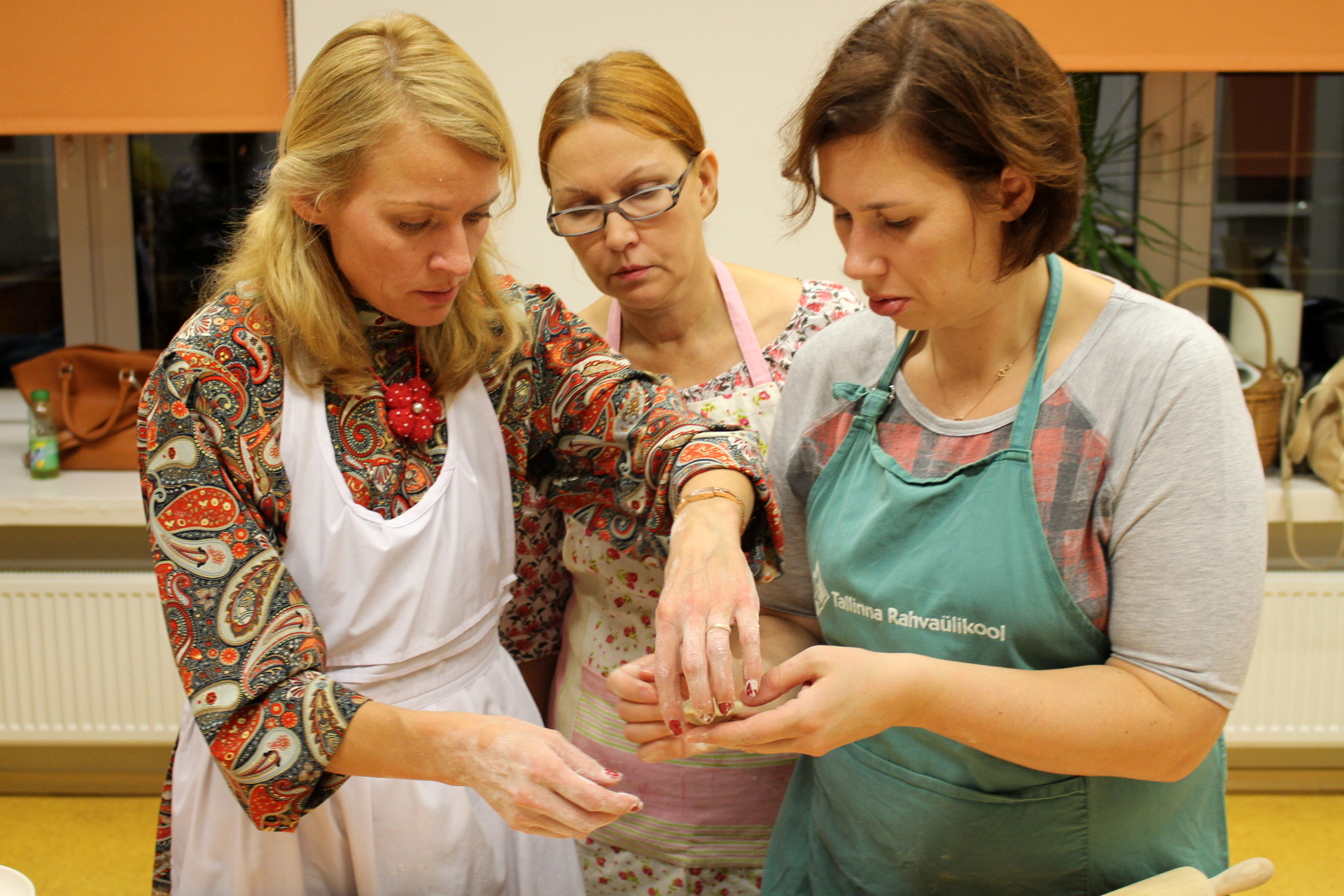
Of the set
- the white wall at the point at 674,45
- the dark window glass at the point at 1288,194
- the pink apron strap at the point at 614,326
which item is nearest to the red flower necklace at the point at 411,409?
the pink apron strap at the point at 614,326

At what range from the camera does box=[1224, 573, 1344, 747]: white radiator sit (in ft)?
10.1

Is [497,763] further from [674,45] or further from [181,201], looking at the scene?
[181,201]

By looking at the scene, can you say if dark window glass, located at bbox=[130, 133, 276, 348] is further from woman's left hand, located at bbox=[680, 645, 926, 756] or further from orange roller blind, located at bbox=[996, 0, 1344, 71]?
woman's left hand, located at bbox=[680, 645, 926, 756]

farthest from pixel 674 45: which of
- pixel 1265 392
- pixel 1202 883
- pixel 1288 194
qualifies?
pixel 1202 883

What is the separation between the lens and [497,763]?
105 cm

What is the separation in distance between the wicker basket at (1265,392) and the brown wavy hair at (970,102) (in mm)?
2084

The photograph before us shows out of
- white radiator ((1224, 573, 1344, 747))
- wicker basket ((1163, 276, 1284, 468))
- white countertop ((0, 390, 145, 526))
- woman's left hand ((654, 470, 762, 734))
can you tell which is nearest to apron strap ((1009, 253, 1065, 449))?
woman's left hand ((654, 470, 762, 734))

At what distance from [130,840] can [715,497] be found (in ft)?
8.75

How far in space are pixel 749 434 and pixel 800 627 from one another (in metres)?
0.27

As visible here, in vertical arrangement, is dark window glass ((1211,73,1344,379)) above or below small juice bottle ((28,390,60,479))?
above

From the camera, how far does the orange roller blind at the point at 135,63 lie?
9.27 ft

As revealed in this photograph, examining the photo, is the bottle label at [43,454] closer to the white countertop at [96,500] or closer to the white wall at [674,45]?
the white countertop at [96,500]

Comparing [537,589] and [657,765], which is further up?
[537,589]

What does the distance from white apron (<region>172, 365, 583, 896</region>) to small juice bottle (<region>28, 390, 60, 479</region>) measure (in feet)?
7.17
